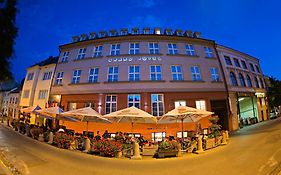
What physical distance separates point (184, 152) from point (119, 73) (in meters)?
12.3

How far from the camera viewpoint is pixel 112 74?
21844 millimetres

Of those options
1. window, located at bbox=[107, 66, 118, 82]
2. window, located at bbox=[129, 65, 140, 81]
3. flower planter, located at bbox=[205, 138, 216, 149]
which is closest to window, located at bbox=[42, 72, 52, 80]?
window, located at bbox=[107, 66, 118, 82]

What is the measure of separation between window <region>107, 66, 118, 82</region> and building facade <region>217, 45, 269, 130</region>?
602 inches

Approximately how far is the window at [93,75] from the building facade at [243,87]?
17.7 metres

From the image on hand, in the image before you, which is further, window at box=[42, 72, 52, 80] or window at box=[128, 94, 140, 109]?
window at box=[42, 72, 52, 80]

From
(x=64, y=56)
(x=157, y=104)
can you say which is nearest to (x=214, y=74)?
(x=157, y=104)

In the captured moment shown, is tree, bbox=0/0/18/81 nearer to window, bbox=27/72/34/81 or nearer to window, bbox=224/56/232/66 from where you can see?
window, bbox=224/56/232/66

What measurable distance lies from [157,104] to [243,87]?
Result: 15.7 m

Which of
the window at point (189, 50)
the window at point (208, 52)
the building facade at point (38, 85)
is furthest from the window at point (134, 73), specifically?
the building facade at point (38, 85)

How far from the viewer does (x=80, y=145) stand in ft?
45.9

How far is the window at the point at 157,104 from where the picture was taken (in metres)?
20.2

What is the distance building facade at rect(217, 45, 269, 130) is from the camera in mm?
24797

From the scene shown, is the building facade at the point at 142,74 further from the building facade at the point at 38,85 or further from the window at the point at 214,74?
the building facade at the point at 38,85

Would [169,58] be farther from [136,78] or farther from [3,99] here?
[3,99]
